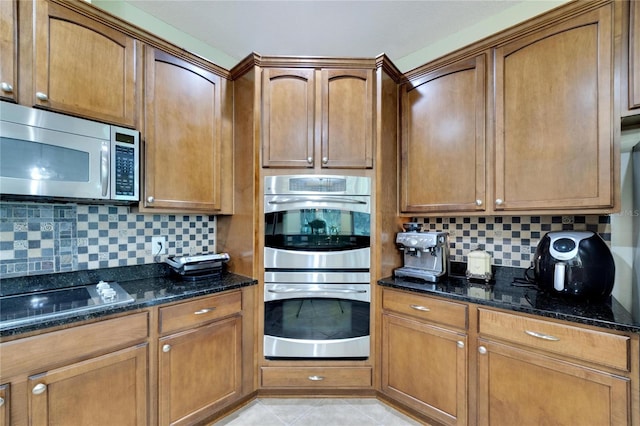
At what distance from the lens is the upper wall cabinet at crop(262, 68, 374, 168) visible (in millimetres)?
1952

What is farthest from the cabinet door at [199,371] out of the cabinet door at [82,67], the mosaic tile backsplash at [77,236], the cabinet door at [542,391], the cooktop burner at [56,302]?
the cabinet door at [542,391]

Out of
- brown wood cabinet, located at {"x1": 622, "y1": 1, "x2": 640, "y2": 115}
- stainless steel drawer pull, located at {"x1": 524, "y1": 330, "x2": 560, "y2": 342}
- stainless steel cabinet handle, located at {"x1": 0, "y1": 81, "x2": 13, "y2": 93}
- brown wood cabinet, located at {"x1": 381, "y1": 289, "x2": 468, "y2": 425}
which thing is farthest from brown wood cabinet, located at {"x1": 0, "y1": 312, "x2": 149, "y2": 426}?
brown wood cabinet, located at {"x1": 622, "y1": 1, "x2": 640, "y2": 115}

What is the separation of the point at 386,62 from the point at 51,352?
2357 millimetres

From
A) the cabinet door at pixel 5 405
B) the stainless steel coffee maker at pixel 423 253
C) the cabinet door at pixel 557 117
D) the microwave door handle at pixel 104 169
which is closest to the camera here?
the cabinet door at pixel 5 405

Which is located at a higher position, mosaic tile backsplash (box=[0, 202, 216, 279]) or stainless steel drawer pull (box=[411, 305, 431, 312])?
mosaic tile backsplash (box=[0, 202, 216, 279])

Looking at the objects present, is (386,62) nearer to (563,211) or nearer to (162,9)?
(563,211)

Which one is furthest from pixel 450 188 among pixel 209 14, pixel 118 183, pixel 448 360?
pixel 209 14

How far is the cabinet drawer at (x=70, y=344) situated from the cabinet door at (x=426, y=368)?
57.6 inches

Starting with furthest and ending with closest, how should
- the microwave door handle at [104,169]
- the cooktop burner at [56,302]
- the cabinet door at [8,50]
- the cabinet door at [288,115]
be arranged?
the cabinet door at [288,115]
the microwave door handle at [104,169]
the cabinet door at [8,50]
the cooktop burner at [56,302]

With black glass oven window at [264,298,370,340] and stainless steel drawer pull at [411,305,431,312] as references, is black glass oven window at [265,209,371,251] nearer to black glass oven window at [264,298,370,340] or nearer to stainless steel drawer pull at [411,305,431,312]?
black glass oven window at [264,298,370,340]

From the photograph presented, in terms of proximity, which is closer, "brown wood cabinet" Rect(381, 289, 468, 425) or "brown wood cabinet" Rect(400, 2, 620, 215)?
"brown wood cabinet" Rect(400, 2, 620, 215)

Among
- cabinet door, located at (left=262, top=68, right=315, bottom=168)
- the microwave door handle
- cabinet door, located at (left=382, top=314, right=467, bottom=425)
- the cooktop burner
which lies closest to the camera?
the cooktop burner

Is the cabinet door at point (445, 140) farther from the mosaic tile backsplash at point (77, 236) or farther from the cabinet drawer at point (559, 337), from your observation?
the mosaic tile backsplash at point (77, 236)

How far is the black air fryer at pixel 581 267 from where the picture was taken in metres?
1.41
